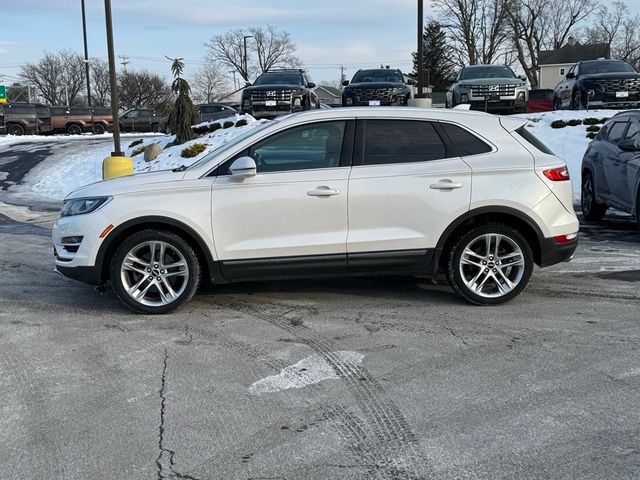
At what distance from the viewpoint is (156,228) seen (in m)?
5.99

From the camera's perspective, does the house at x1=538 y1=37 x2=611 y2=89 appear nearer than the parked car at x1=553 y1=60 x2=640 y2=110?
No

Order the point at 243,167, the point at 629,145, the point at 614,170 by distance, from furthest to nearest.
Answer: the point at 614,170, the point at 629,145, the point at 243,167

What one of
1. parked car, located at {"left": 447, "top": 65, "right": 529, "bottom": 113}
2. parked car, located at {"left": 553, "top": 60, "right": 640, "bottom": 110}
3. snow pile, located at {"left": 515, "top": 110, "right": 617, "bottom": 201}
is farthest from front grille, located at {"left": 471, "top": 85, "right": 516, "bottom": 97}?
parked car, located at {"left": 553, "top": 60, "right": 640, "bottom": 110}

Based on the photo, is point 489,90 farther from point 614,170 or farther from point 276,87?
point 614,170

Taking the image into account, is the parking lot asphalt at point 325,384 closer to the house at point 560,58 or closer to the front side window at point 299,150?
the front side window at point 299,150

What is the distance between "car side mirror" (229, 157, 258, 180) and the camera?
5.75m

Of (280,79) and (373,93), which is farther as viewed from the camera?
(280,79)

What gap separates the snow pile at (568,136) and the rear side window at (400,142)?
375 inches

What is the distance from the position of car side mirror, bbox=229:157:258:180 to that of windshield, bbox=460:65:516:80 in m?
17.2

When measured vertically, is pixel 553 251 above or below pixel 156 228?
below

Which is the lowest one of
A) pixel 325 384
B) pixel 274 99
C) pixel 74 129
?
pixel 325 384

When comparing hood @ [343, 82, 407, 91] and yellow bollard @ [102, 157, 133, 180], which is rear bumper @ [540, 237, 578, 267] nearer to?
yellow bollard @ [102, 157, 133, 180]

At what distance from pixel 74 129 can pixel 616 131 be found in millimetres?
35908

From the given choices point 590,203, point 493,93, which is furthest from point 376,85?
point 590,203
